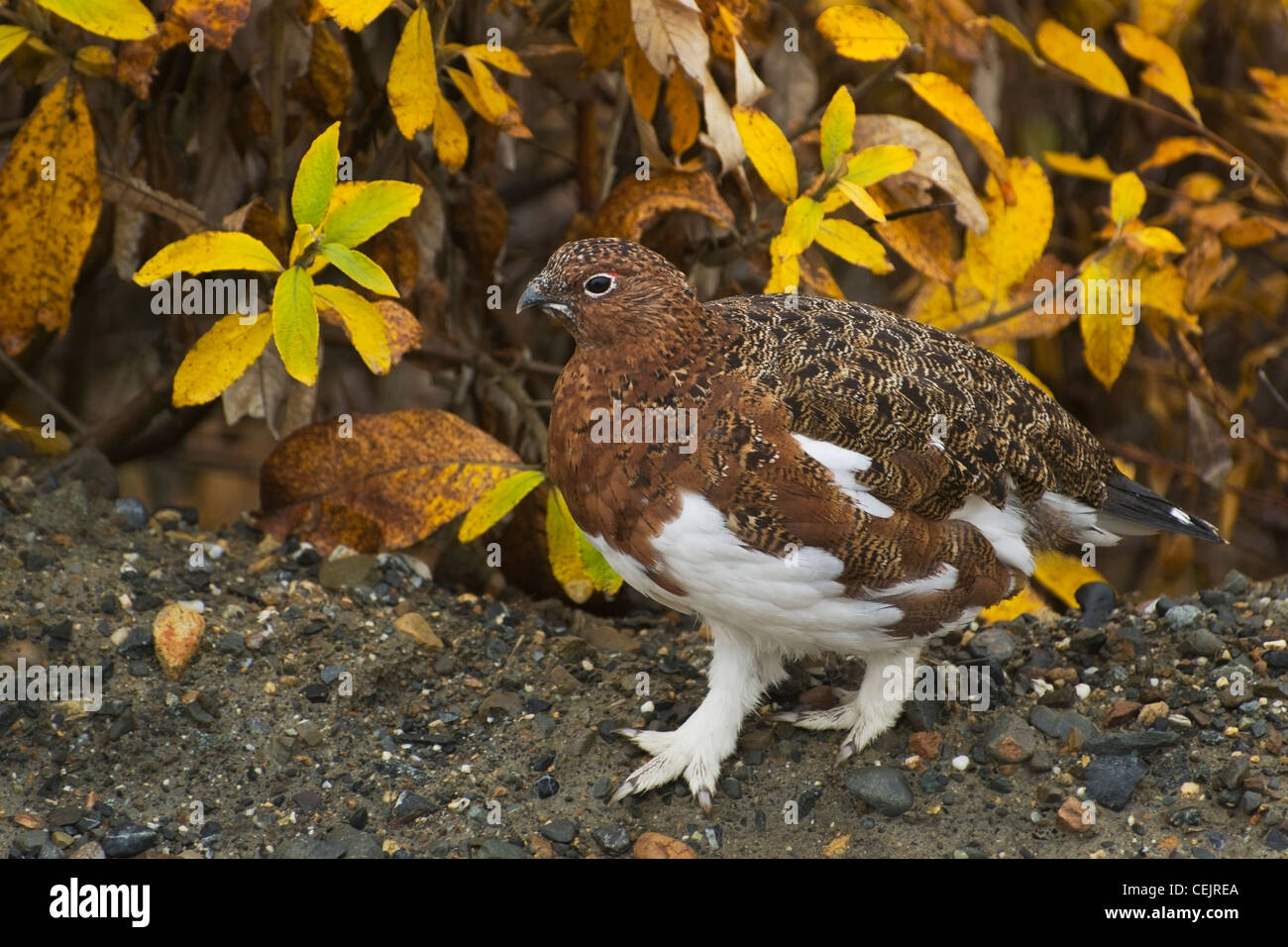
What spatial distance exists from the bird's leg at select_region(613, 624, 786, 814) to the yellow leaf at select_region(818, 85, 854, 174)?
1.33m

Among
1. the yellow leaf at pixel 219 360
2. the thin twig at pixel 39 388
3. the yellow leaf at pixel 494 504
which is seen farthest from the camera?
the thin twig at pixel 39 388

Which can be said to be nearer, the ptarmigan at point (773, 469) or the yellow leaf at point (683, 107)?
the ptarmigan at point (773, 469)

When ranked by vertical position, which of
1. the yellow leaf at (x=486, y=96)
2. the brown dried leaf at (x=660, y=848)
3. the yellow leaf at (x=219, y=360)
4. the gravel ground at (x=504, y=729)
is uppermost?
the yellow leaf at (x=486, y=96)

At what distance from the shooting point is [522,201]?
20.5ft

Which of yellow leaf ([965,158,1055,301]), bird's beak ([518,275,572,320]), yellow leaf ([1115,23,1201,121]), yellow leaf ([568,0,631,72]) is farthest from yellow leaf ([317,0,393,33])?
yellow leaf ([1115,23,1201,121])

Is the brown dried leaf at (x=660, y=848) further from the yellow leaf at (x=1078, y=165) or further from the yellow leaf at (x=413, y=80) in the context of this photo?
the yellow leaf at (x=1078, y=165)

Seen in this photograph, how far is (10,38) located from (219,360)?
3.41ft

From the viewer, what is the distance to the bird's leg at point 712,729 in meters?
3.79

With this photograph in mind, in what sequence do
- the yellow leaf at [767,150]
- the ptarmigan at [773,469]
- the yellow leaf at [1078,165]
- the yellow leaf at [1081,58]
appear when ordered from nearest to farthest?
the ptarmigan at [773,469]
the yellow leaf at [767,150]
the yellow leaf at [1081,58]
the yellow leaf at [1078,165]

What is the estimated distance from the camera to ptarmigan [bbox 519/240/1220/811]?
11.2 ft

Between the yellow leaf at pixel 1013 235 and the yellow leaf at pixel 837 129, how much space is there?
75 cm

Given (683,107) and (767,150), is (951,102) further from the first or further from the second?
(683,107)

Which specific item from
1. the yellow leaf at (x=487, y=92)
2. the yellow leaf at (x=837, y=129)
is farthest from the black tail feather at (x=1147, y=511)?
the yellow leaf at (x=487, y=92)

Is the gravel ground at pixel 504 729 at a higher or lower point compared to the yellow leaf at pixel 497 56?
lower
